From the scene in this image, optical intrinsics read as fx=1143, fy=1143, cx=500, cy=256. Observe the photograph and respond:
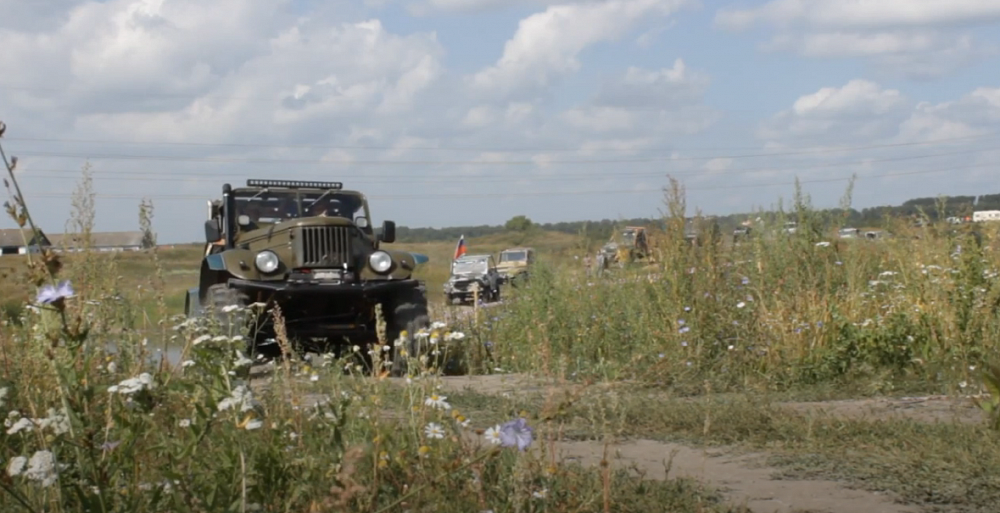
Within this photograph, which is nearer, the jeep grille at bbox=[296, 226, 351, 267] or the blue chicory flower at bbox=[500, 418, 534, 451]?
the blue chicory flower at bbox=[500, 418, 534, 451]

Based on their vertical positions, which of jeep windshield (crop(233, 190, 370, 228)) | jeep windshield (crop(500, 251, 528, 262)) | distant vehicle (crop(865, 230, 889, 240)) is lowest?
jeep windshield (crop(500, 251, 528, 262))

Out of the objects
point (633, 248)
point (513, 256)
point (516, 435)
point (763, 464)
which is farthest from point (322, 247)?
point (513, 256)

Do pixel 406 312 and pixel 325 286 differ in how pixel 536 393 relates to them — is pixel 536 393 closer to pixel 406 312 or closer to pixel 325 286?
pixel 406 312

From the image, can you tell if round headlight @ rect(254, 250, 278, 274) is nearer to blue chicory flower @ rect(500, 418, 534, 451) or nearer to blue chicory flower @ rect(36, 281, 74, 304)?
blue chicory flower @ rect(500, 418, 534, 451)

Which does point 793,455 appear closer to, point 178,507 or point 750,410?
point 750,410

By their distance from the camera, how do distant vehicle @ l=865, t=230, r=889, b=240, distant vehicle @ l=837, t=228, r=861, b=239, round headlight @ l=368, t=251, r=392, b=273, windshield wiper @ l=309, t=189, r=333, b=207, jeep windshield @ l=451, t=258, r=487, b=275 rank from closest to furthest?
1. round headlight @ l=368, t=251, r=392, b=273
2. distant vehicle @ l=837, t=228, r=861, b=239
3. distant vehicle @ l=865, t=230, r=889, b=240
4. windshield wiper @ l=309, t=189, r=333, b=207
5. jeep windshield @ l=451, t=258, r=487, b=275

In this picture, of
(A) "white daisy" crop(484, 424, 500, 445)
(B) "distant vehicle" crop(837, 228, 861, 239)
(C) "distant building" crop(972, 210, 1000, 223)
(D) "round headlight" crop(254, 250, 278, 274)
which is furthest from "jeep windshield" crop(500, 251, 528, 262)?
(A) "white daisy" crop(484, 424, 500, 445)

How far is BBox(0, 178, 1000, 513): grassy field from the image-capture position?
3283 millimetres

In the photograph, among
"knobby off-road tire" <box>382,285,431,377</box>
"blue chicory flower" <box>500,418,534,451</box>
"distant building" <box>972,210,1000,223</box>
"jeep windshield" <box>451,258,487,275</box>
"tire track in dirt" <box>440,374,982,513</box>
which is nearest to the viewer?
"blue chicory flower" <box>500,418,534,451</box>

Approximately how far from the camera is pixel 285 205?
44.3ft

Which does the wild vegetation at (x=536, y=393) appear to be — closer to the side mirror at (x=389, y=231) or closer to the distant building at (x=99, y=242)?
the distant building at (x=99, y=242)

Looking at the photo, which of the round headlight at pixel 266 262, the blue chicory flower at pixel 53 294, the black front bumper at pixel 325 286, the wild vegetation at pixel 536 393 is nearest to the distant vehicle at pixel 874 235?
the wild vegetation at pixel 536 393

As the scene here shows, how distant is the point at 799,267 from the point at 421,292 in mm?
4052

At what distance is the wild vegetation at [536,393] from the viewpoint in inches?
128
